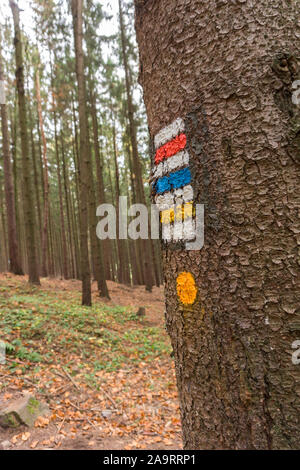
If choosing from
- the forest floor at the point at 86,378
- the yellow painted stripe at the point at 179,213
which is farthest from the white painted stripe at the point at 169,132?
the forest floor at the point at 86,378

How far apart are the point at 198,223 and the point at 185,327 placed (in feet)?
1.20

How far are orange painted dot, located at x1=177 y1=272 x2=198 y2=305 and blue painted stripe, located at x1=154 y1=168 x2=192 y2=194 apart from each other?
32cm

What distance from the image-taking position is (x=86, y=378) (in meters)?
4.91

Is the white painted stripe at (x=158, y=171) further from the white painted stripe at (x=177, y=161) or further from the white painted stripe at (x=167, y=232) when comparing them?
the white painted stripe at (x=167, y=232)

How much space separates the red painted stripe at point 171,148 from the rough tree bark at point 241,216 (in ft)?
0.17

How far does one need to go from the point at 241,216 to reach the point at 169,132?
42cm

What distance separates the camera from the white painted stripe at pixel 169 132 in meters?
1.03

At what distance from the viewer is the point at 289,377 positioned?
0.83 m

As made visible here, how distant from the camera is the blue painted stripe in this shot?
3.32ft

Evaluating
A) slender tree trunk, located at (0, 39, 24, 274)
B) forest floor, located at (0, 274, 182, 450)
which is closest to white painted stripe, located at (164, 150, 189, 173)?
forest floor, located at (0, 274, 182, 450)

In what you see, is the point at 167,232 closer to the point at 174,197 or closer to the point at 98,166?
the point at 174,197

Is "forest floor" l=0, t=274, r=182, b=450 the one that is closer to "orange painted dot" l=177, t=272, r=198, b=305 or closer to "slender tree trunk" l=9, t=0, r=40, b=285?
"slender tree trunk" l=9, t=0, r=40, b=285

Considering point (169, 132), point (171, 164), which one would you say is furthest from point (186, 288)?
point (169, 132)
